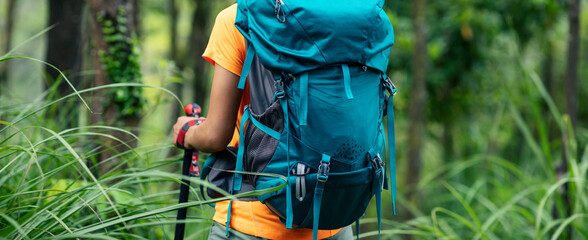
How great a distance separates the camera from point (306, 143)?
1.48 metres

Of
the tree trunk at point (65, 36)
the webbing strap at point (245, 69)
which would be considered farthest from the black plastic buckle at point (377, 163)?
the tree trunk at point (65, 36)

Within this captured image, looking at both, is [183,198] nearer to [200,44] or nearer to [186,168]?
[186,168]

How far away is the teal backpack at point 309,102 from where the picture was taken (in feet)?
4.81

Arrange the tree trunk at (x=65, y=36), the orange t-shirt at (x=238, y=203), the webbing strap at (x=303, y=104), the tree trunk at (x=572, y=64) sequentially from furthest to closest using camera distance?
1. the tree trunk at (x=65, y=36)
2. the tree trunk at (x=572, y=64)
3. the orange t-shirt at (x=238, y=203)
4. the webbing strap at (x=303, y=104)

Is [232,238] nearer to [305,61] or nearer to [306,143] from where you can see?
[306,143]

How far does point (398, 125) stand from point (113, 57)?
609cm

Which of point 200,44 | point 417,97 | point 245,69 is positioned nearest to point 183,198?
point 245,69

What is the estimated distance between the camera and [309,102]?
1.47 metres

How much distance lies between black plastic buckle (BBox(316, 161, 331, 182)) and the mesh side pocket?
16cm

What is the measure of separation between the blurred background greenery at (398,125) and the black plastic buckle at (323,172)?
0.39 metres

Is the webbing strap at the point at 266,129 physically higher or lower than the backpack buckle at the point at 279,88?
lower

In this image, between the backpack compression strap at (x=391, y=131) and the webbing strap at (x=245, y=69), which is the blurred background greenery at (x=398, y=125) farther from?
the backpack compression strap at (x=391, y=131)

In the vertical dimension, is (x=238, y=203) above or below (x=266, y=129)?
below

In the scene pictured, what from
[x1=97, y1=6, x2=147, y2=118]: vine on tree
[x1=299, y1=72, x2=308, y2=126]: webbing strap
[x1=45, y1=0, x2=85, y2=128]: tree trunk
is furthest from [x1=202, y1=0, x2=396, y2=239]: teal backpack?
[x1=45, y1=0, x2=85, y2=128]: tree trunk
